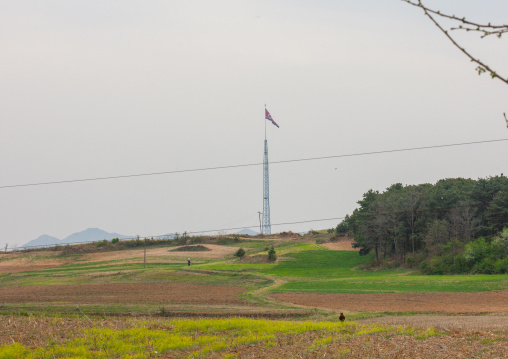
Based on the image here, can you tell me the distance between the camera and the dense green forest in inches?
2277

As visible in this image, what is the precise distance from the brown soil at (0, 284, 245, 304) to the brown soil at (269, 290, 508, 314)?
5.54 metres

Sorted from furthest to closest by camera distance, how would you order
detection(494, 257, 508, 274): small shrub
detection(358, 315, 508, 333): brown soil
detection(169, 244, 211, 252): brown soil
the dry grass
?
detection(169, 244, 211, 252): brown soil
detection(494, 257, 508, 274): small shrub
detection(358, 315, 508, 333): brown soil
the dry grass

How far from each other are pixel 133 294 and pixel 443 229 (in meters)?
39.2

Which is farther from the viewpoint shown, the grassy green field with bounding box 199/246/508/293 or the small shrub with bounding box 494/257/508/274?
the small shrub with bounding box 494/257/508/274

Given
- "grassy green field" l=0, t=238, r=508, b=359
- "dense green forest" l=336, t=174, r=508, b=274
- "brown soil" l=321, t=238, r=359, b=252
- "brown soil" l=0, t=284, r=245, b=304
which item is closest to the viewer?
"grassy green field" l=0, t=238, r=508, b=359

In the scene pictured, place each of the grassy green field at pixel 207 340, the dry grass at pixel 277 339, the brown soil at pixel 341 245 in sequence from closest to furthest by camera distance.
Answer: the dry grass at pixel 277 339, the grassy green field at pixel 207 340, the brown soil at pixel 341 245

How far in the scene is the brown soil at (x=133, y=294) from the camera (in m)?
40.8

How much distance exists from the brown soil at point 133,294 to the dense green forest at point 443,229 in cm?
2480

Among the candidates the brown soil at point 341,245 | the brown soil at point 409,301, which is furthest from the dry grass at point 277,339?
the brown soil at point 341,245

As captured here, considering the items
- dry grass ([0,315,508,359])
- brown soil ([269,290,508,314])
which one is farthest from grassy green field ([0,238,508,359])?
brown soil ([269,290,508,314])

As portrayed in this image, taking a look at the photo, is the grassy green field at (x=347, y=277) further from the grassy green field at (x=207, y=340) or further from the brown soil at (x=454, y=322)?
the grassy green field at (x=207, y=340)

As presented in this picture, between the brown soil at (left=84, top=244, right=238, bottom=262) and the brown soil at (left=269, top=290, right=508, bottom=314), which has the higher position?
the brown soil at (left=84, top=244, right=238, bottom=262)

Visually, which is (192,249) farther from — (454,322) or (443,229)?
(454,322)

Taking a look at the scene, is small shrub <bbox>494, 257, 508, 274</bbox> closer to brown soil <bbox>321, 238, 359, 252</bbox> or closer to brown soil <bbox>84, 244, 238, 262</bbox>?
brown soil <bbox>321, 238, 359, 252</bbox>
